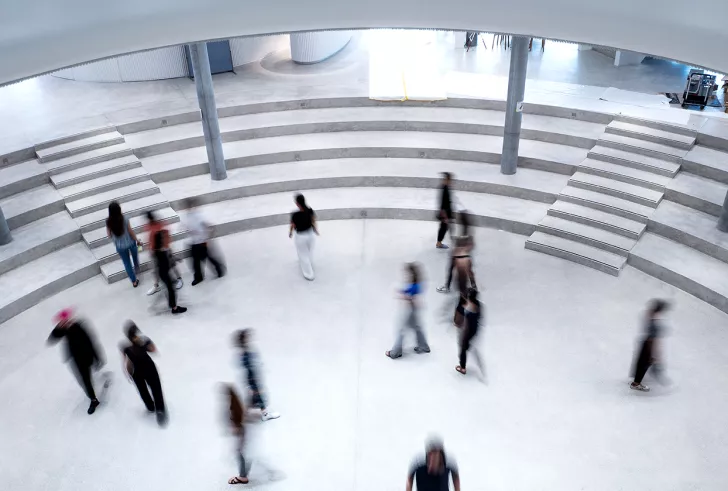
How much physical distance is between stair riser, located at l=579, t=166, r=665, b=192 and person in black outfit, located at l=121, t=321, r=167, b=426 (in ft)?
25.2

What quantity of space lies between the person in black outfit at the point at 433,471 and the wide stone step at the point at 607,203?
21.2 feet

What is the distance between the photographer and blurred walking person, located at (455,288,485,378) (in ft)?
23.5

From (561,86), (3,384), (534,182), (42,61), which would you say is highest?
(42,61)

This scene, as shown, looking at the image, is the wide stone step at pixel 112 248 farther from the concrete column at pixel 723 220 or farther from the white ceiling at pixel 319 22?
the concrete column at pixel 723 220

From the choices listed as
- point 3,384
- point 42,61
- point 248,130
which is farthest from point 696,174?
point 3,384

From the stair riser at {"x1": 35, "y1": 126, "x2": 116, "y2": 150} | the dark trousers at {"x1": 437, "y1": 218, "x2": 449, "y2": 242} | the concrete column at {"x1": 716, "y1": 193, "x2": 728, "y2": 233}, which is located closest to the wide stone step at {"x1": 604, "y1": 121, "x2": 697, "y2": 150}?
the concrete column at {"x1": 716, "y1": 193, "x2": 728, "y2": 233}

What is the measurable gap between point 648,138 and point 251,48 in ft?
29.5

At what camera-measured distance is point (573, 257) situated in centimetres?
988

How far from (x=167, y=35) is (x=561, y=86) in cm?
852

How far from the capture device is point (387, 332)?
8.54 m

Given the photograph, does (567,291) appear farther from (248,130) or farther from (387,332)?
(248,130)

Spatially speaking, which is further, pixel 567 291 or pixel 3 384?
pixel 567 291

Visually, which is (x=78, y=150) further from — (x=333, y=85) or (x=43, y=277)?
(x=333, y=85)

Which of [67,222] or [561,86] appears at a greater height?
[561,86]
